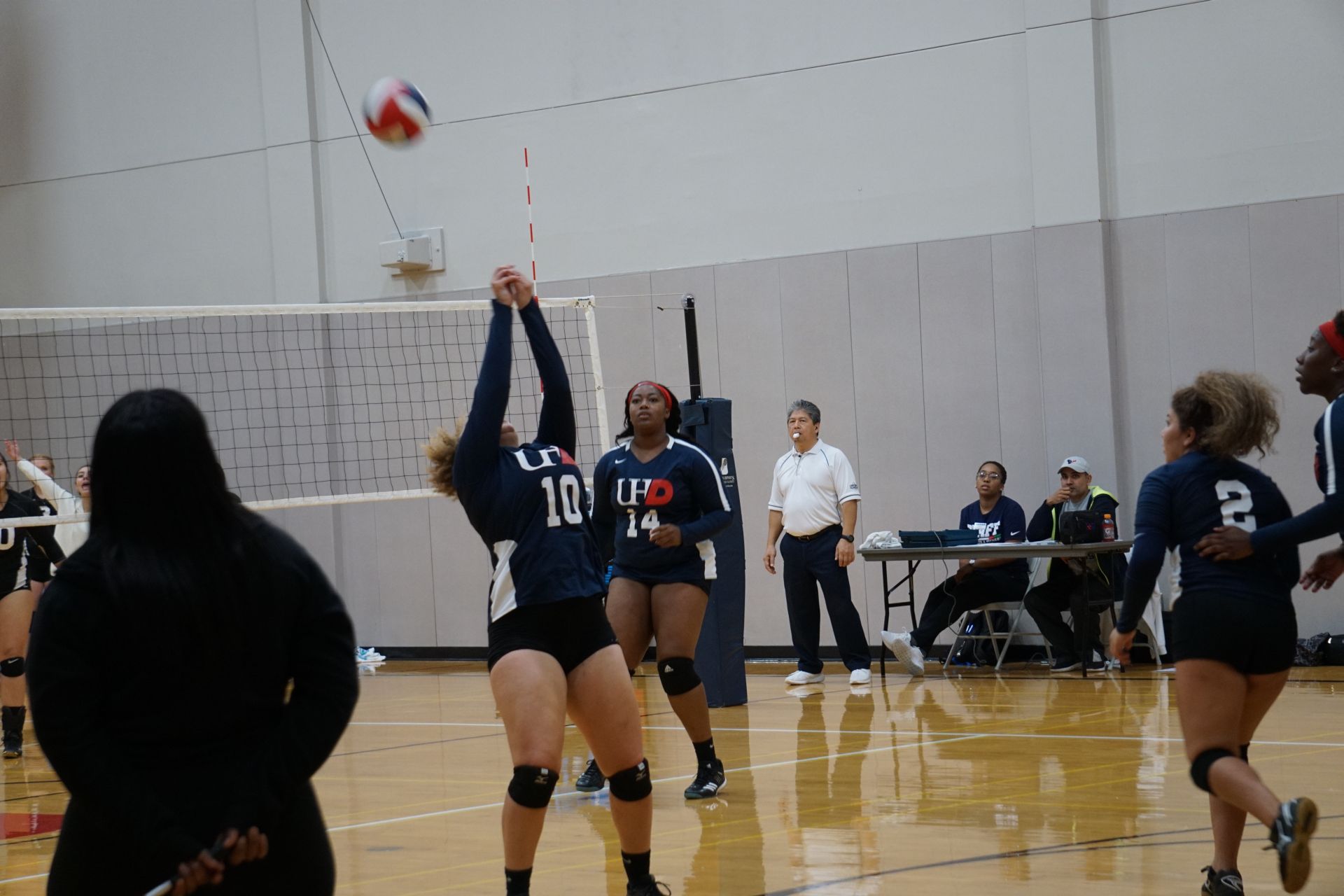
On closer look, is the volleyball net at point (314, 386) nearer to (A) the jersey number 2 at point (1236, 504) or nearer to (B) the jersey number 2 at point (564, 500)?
(B) the jersey number 2 at point (564, 500)

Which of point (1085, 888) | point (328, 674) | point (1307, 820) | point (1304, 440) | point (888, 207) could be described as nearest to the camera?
point (328, 674)

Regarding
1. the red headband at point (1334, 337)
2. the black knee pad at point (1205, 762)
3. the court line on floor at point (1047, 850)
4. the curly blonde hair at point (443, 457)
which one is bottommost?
the court line on floor at point (1047, 850)

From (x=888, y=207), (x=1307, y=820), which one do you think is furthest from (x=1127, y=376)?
(x=1307, y=820)

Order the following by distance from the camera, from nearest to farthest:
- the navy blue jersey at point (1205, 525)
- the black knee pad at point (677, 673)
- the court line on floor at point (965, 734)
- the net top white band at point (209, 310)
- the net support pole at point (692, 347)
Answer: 1. the navy blue jersey at point (1205, 525)
2. the black knee pad at point (677, 673)
3. the court line on floor at point (965, 734)
4. the net top white band at point (209, 310)
5. the net support pole at point (692, 347)

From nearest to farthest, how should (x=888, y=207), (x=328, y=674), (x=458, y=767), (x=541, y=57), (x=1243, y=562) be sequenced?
1. (x=328, y=674)
2. (x=1243, y=562)
3. (x=458, y=767)
4. (x=888, y=207)
5. (x=541, y=57)

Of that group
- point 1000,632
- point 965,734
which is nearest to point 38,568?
point 965,734

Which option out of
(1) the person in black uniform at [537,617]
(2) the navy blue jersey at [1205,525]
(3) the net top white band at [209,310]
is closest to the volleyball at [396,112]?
→ (3) the net top white band at [209,310]

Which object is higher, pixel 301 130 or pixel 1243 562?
pixel 301 130

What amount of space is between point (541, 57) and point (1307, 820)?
430 inches

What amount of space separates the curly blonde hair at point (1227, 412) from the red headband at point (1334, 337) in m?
0.29

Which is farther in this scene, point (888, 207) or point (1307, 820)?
point (888, 207)

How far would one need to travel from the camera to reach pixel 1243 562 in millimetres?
3916

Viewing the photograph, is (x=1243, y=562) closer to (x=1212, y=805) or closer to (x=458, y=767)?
(x=1212, y=805)

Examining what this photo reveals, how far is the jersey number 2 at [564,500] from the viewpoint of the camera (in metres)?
4.15
